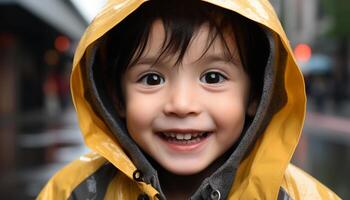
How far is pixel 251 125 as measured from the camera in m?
1.82

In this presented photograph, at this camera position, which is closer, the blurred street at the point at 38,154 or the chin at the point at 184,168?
the chin at the point at 184,168

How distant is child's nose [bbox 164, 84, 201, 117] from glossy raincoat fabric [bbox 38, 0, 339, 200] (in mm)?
246

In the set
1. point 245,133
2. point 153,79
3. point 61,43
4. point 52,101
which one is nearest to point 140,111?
point 153,79

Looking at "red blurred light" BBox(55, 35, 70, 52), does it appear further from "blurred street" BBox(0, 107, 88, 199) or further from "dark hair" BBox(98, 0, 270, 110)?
"dark hair" BBox(98, 0, 270, 110)

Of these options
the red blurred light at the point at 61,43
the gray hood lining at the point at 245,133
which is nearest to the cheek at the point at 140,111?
the gray hood lining at the point at 245,133

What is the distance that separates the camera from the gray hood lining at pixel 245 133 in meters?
1.79

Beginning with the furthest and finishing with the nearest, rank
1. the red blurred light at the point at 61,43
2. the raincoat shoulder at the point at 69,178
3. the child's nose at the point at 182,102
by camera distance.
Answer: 1. the red blurred light at the point at 61,43
2. the raincoat shoulder at the point at 69,178
3. the child's nose at the point at 182,102

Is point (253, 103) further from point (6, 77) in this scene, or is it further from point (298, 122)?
point (6, 77)

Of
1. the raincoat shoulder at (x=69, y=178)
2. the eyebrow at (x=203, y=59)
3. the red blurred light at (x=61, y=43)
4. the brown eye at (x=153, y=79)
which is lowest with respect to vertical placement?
the red blurred light at (x=61, y=43)

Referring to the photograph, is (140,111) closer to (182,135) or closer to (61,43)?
(182,135)

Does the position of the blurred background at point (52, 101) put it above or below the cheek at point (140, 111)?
below

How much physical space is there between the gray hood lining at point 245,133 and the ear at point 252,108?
0.04 m

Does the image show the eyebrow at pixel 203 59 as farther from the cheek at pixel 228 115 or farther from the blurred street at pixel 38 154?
the blurred street at pixel 38 154

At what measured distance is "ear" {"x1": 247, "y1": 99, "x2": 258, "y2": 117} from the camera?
1897mm
